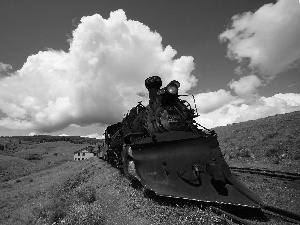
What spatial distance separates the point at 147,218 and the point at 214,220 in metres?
1.67

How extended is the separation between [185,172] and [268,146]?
1770 cm

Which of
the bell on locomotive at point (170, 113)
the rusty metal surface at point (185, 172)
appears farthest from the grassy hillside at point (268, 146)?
the rusty metal surface at point (185, 172)

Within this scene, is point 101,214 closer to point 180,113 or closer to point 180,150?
point 180,150

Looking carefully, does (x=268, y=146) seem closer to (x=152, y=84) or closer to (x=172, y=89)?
(x=152, y=84)

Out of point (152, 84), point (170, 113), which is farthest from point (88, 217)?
point (152, 84)

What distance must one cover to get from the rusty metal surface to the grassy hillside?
10.3 meters

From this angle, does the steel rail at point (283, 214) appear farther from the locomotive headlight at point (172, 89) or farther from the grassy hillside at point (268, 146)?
the grassy hillside at point (268, 146)

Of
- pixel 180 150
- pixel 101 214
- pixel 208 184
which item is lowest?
pixel 101 214

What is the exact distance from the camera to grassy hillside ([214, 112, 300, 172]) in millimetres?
18031

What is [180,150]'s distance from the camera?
746cm

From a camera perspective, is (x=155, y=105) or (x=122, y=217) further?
(x=155, y=105)

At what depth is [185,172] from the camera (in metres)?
7.03

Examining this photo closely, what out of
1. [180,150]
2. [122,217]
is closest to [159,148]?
[180,150]

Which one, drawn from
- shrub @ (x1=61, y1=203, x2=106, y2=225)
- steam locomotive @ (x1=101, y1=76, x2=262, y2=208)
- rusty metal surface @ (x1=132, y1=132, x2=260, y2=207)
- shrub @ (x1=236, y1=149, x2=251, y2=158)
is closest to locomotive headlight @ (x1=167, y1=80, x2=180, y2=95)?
steam locomotive @ (x1=101, y1=76, x2=262, y2=208)
